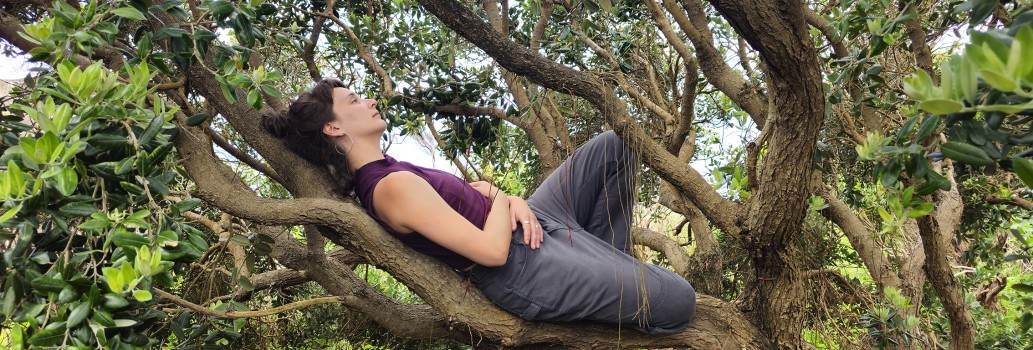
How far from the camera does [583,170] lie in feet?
8.25

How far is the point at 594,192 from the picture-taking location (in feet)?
8.39

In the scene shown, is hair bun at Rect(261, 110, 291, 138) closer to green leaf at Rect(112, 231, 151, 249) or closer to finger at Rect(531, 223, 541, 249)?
finger at Rect(531, 223, 541, 249)

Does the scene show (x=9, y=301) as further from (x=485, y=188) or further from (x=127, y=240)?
(x=485, y=188)

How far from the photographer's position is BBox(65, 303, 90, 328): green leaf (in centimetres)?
125

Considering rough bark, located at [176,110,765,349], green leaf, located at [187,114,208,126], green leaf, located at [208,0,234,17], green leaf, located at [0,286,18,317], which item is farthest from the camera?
rough bark, located at [176,110,765,349]

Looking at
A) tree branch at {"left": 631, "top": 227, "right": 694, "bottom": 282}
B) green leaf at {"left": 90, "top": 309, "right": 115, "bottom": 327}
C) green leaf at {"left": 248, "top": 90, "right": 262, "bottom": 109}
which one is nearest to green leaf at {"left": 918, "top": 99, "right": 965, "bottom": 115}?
green leaf at {"left": 90, "top": 309, "right": 115, "bottom": 327}

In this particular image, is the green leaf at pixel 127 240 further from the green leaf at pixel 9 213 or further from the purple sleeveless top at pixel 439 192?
the purple sleeveless top at pixel 439 192

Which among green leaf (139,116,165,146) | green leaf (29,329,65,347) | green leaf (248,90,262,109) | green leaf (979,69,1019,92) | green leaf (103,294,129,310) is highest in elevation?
green leaf (248,90,262,109)

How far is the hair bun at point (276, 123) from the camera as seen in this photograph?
231 cm

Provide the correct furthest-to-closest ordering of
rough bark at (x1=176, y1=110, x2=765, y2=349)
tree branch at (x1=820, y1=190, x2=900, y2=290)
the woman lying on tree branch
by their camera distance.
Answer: tree branch at (x1=820, y1=190, x2=900, y2=290) < the woman lying on tree branch < rough bark at (x1=176, y1=110, x2=765, y2=349)

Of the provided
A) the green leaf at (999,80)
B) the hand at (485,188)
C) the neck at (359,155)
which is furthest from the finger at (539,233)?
the green leaf at (999,80)

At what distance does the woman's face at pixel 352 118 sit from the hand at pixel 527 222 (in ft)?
1.81

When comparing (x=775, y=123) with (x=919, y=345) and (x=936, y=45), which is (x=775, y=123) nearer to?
(x=919, y=345)

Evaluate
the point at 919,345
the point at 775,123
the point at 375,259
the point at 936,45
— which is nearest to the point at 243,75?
the point at 375,259
